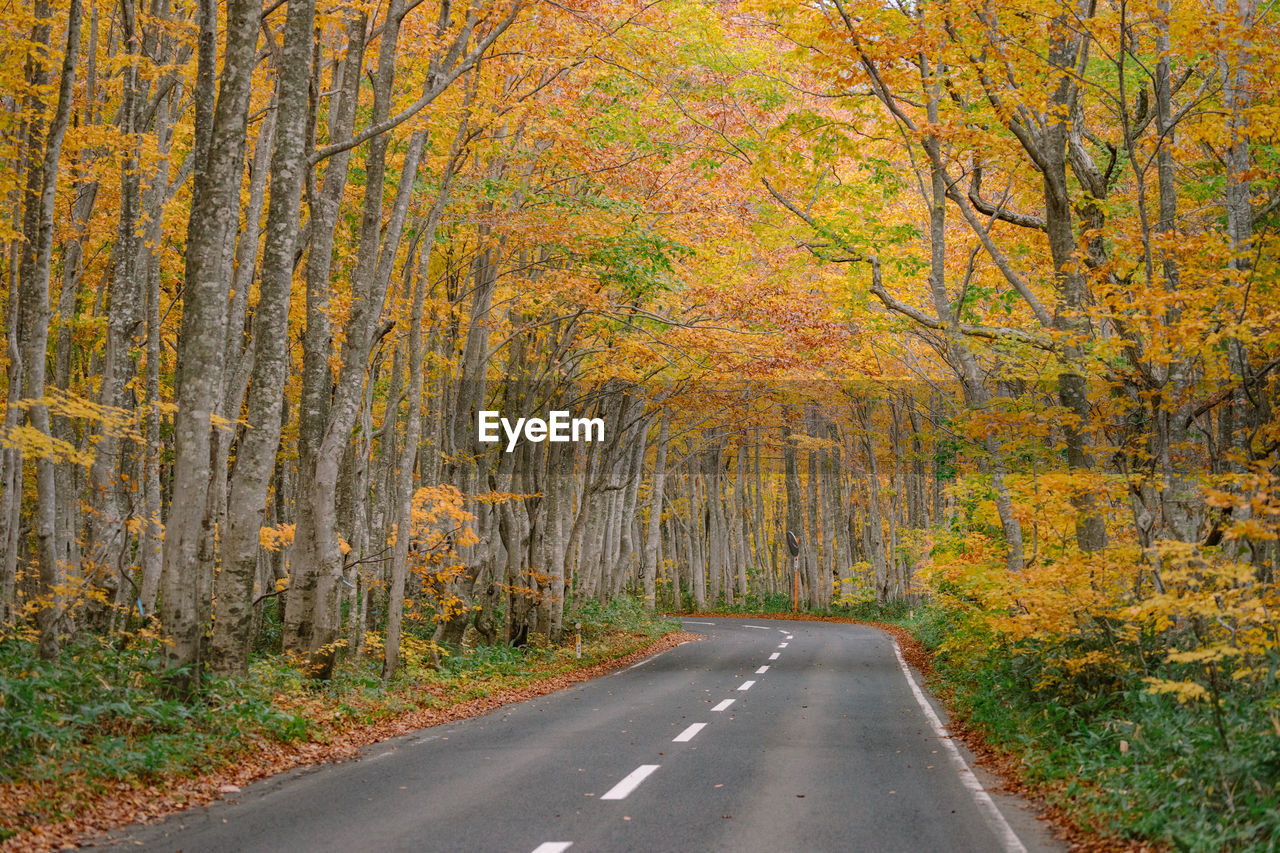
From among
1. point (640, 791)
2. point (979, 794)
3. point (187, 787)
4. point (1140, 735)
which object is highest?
point (1140, 735)

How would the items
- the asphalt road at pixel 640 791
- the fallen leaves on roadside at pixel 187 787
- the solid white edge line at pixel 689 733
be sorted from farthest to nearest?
the solid white edge line at pixel 689 733 < the asphalt road at pixel 640 791 < the fallen leaves on roadside at pixel 187 787

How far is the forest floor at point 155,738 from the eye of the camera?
6.02 m

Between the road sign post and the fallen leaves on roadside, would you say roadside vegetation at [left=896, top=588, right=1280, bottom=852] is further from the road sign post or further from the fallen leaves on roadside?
the road sign post

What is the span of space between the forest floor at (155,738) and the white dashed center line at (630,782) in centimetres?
285

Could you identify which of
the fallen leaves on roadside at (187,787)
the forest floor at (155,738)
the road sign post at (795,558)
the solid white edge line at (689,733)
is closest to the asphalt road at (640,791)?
the solid white edge line at (689,733)

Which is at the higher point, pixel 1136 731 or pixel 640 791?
pixel 1136 731

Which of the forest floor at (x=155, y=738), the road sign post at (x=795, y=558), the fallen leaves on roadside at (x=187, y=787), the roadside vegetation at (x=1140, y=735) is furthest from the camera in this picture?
the road sign post at (x=795, y=558)

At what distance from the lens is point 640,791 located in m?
7.23

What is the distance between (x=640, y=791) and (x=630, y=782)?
37 cm

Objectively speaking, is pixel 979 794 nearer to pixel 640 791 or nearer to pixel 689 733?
pixel 640 791

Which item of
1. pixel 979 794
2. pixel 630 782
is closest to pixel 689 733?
pixel 630 782

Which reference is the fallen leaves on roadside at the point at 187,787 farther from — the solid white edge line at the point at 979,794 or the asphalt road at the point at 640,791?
the solid white edge line at the point at 979,794

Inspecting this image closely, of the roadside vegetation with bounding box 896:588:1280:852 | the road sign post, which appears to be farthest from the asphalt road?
the road sign post

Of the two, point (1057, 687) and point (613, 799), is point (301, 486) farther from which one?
point (1057, 687)
